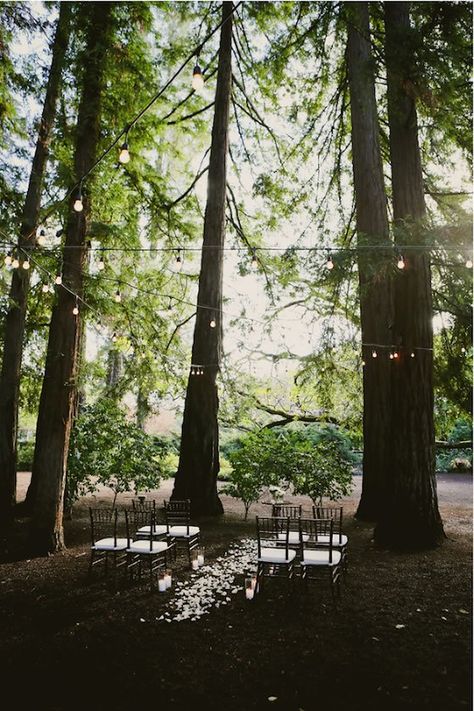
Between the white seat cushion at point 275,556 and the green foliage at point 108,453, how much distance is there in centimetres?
465

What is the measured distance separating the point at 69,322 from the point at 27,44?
18.8 feet

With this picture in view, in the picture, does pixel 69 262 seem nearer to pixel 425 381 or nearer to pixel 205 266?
pixel 205 266

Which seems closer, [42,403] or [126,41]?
[42,403]

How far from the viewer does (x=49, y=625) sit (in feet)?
14.4

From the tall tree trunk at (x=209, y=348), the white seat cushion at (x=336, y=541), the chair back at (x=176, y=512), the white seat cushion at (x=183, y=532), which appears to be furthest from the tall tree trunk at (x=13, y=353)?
the white seat cushion at (x=336, y=541)

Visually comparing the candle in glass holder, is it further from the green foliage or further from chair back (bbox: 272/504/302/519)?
the green foliage

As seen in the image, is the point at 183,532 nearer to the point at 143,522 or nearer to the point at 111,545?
the point at 143,522

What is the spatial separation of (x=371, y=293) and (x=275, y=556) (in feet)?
19.9

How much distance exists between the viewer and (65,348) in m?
7.37

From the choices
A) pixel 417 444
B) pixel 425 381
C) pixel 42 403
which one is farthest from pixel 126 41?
pixel 417 444

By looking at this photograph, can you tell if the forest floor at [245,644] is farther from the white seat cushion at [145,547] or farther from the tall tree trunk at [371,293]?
the tall tree trunk at [371,293]

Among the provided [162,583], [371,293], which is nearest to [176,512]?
[162,583]

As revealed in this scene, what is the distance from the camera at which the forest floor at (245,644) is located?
3.12 meters

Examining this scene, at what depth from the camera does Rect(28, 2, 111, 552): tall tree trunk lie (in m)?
7.16
